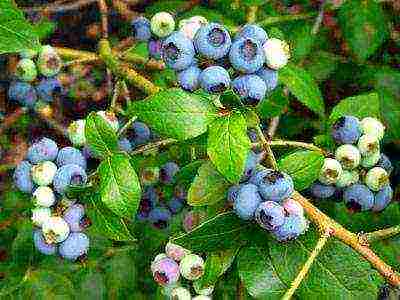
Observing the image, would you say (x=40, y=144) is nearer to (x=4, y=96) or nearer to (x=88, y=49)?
(x=4, y=96)

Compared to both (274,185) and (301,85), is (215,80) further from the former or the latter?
(301,85)

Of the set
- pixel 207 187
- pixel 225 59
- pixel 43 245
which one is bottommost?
pixel 43 245

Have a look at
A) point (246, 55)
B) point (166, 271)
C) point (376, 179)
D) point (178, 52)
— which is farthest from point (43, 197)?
point (376, 179)

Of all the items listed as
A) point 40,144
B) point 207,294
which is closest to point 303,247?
point 207,294

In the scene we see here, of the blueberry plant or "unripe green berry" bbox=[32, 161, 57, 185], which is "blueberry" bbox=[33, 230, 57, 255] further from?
"unripe green berry" bbox=[32, 161, 57, 185]

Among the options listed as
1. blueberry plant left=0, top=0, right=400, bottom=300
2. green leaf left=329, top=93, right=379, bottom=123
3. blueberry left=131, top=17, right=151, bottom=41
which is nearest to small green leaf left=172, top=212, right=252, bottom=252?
blueberry plant left=0, top=0, right=400, bottom=300

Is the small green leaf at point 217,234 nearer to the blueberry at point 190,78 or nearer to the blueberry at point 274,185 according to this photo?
the blueberry at point 274,185
